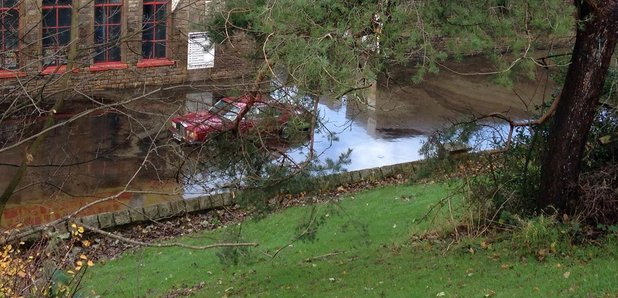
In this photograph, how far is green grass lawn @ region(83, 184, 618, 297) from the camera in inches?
402

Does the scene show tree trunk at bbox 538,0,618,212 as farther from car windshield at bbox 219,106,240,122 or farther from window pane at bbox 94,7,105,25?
window pane at bbox 94,7,105,25

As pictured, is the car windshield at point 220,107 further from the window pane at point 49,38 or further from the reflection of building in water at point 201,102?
the window pane at point 49,38

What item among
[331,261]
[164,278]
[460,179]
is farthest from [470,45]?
[164,278]

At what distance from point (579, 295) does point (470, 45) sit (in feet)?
10.1

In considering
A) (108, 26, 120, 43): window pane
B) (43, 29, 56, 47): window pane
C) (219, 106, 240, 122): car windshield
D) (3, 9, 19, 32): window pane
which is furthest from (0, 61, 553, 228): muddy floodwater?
(3, 9, 19, 32): window pane

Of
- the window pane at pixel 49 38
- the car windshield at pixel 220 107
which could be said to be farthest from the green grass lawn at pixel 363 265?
the window pane at pixel 49 38

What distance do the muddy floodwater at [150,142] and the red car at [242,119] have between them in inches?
18.0

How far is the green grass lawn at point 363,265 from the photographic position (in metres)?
10.2

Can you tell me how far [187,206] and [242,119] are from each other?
6.64 meters

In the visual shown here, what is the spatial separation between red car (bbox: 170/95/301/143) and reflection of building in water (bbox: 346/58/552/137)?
1207cm

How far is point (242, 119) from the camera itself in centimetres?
1179

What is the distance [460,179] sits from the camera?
45.1 ft

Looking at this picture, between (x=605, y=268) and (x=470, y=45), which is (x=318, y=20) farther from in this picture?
(x=605, y=268)

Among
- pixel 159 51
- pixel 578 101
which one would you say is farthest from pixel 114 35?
pixel 159 51
